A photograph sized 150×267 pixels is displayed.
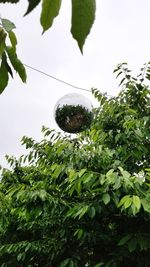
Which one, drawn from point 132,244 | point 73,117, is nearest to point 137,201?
point 132,244

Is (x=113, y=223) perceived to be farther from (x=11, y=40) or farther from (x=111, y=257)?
(x=11, y=40)

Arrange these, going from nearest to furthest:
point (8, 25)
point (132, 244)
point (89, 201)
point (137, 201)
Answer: point (8, 25) → point (137, 201) → point (132, 244) → point (89, 201)

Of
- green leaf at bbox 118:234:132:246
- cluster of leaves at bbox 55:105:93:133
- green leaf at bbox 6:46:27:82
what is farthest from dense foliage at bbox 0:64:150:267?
green leaf at bbox 6:46:27:82

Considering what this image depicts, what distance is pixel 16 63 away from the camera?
0.69 meters

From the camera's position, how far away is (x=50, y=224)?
404 cm

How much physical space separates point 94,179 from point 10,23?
8.72 feet

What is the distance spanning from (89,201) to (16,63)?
294 centimetres

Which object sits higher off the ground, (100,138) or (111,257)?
(100,138)

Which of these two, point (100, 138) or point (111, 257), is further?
point (100, 138)

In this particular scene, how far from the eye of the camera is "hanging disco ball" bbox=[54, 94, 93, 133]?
11.9 feet

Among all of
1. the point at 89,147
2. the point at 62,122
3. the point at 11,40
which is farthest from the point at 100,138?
the point at 11,40

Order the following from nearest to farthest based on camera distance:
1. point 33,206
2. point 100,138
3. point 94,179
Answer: point 94,179 < point 33,206 < point 100,138

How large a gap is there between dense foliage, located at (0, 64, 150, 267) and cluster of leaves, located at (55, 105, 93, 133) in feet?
0.95

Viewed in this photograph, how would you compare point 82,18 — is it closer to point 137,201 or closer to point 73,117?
point 137,201
